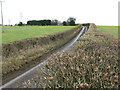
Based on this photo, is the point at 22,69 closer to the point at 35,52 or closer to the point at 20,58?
the point at 20,58

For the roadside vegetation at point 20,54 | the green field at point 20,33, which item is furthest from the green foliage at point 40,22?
the roadside vegetation at point 20,54

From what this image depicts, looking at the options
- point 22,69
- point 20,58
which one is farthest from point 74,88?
point 20,58

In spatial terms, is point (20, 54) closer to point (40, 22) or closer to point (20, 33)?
point (20, 33)

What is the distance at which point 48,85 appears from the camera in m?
4.56

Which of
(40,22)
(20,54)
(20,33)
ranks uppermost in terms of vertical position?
(40,22)

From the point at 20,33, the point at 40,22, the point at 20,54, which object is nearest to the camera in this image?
the point at 20,54

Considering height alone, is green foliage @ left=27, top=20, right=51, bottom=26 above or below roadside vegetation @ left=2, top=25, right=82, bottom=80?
above

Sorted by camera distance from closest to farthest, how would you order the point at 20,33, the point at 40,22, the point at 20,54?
the point at 20,54, the point at 20,33, the point at 40,22

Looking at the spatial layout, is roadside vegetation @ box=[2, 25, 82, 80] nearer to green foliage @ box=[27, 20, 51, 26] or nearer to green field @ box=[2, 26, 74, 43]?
green field @ box=[2, 26, 74, 43]

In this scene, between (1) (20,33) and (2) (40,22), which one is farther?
(2) (40,22)

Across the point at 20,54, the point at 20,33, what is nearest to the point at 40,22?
the point at 20,33

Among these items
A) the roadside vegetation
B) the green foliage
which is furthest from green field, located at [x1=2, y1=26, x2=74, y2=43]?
the green foliage

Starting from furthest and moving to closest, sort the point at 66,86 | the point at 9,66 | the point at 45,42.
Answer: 1. the point at 45,42
2. the point at 9,66
3. the point at 66,86

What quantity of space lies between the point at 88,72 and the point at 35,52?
1220cm
